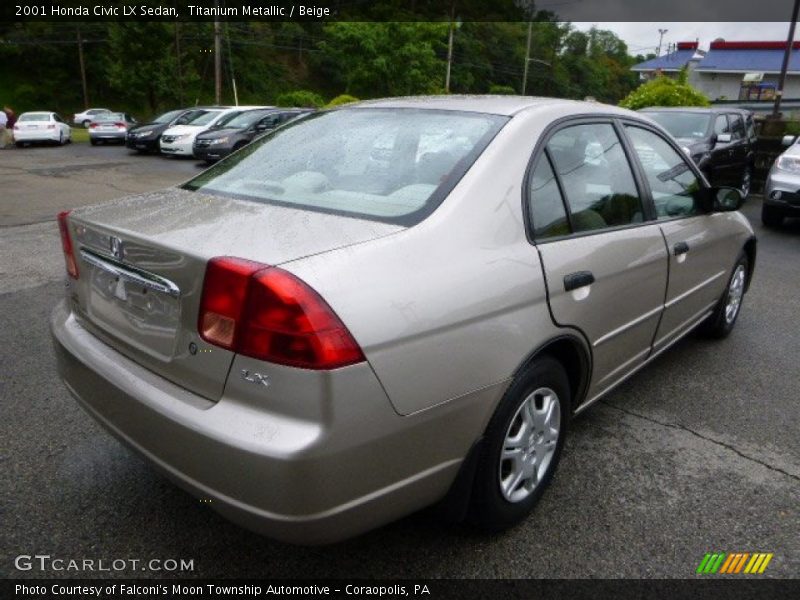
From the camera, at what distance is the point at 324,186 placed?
237 cm

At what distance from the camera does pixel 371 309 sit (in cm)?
172

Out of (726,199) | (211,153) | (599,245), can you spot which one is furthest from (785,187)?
(211,153)

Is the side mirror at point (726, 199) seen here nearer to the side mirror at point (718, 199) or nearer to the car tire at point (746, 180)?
the side mirror at point (718, 199)

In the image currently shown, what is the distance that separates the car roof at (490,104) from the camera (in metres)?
2.59

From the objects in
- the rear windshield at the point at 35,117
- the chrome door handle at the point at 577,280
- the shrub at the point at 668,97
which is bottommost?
the rear windshield at the point at 35,117

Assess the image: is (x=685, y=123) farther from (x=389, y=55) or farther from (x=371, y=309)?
(x=389, y=55)

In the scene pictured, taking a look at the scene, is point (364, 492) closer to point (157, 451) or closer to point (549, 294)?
point (157, 451)

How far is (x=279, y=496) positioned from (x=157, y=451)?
19.7 inches

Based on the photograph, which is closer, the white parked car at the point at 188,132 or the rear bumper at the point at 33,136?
the white parked car at the point at 188,132

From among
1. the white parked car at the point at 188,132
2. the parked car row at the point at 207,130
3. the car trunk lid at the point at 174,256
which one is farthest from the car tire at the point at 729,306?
the white parked car at the point at 188,132

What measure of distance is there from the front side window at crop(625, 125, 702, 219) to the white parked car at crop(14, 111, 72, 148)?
972 inches

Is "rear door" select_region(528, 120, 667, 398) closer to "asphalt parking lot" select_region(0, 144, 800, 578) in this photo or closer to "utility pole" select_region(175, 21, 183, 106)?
"asphalt parking lot" select_region(0, 144, 800, 578)

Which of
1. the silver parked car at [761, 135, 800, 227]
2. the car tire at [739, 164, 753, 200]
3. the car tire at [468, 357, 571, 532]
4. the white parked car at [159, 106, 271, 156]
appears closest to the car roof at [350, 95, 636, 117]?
the car tire at [468, 357, 571, 532]

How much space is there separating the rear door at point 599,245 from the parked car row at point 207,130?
42.7 feet
